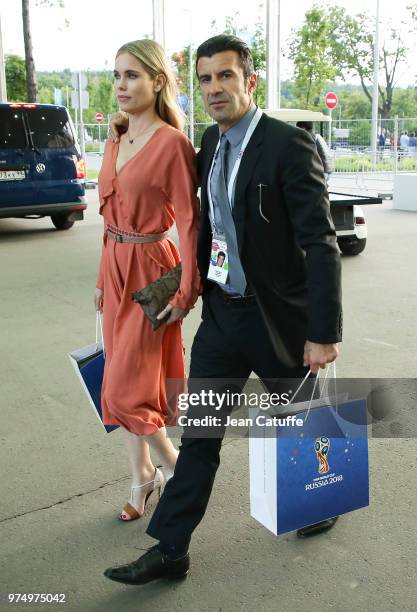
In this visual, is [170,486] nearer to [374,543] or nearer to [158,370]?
[158,370]

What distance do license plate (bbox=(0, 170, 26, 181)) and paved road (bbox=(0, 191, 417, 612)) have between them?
635 centimetres

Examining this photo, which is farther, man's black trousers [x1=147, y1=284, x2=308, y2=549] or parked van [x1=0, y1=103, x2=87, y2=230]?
parked van [x1=0, y1=103, x2=87, y2=230]

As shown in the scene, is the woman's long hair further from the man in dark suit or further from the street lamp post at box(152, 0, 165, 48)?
the street lamp post at box(152, 0, 165, 48)

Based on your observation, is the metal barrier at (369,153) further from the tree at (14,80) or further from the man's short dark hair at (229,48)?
the tree at (14,80)

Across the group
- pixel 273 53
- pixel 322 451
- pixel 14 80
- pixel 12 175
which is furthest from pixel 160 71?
pixel 14 80

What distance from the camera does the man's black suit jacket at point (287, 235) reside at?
243cm

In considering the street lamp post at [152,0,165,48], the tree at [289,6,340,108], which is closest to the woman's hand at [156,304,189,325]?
the street lamp post at [152,0,165,48]

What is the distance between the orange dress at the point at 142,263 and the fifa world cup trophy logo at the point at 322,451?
0.71 meters

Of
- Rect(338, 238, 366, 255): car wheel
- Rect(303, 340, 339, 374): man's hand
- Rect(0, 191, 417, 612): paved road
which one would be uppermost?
Rect(303, 340, 339, 374): man's hand

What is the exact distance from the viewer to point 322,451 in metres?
2.70

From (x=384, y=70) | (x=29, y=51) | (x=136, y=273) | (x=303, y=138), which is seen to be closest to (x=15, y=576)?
(x=136, y=273)

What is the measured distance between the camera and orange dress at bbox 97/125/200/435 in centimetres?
286

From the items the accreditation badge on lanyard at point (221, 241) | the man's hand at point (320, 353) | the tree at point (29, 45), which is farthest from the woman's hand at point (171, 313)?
the tree at point (29, 45)

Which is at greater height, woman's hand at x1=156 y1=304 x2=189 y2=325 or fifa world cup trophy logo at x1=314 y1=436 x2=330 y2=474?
woman's hand at x1=156 y1=304 x2=189 y2=325
